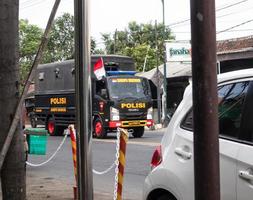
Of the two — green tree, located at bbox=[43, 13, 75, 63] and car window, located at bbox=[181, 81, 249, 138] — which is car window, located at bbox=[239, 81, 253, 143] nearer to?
car window, located at bbox=[181, 81, 249, 138]

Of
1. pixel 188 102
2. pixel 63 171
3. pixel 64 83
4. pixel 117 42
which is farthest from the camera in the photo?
pixel 117 42

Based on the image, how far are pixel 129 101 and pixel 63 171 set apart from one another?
10.6 metres

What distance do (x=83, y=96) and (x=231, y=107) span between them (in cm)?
152

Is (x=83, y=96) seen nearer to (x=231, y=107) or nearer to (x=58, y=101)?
(x=231, y=107)

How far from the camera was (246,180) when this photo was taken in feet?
13.9

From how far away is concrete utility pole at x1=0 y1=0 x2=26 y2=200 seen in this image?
581 centimetres

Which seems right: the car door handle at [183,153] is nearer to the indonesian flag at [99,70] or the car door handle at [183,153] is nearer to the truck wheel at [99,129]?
the indonesian flag at [99,70]

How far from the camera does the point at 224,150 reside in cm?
447

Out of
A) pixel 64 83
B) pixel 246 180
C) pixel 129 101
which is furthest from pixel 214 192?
pixel 64 83

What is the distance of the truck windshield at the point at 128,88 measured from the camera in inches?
938

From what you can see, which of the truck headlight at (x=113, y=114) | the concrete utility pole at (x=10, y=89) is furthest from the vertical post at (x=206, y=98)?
the truck headlight at (x=113, y=114)

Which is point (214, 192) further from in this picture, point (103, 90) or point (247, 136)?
point (103, 90)

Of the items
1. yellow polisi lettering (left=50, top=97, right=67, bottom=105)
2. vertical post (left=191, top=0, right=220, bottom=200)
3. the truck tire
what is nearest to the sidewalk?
vertical post (left=191, top=0, right=220, bottom=200)

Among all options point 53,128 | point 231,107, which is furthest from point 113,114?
point 231,107
